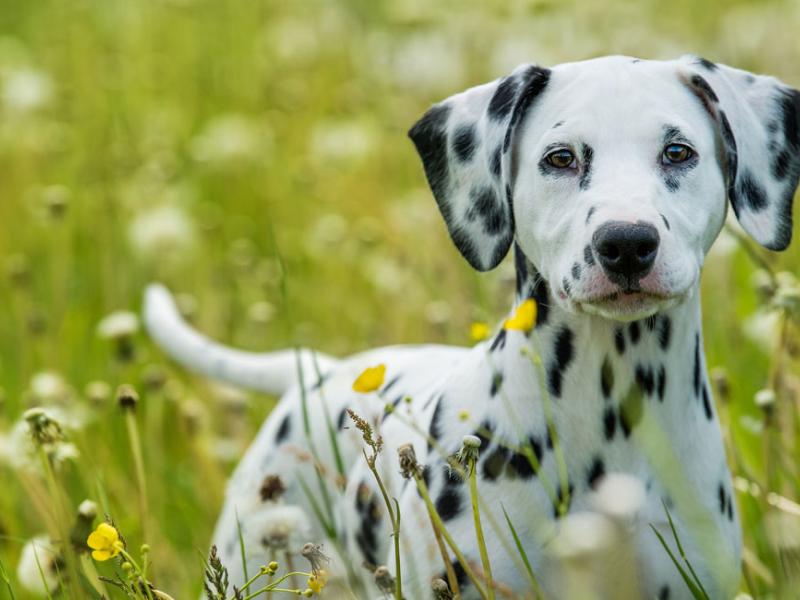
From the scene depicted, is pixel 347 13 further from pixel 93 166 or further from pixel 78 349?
pixel 78 349

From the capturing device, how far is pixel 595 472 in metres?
3.01

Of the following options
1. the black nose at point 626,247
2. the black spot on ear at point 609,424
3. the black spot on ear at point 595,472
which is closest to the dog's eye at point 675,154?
the black nose at point 626,247

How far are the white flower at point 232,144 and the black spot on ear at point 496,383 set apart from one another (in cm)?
472

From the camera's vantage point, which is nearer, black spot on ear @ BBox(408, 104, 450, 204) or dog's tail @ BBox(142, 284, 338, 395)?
black spot on ear @ BBox(408, 104, 450, 204)

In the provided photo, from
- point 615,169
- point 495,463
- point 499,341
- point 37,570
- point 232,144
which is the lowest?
point 37,570

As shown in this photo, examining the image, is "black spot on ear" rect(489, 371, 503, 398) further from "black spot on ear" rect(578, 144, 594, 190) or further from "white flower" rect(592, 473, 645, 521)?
"black spot on ear" rect(578, 144, 594, 190)

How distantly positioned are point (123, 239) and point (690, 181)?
437 cm

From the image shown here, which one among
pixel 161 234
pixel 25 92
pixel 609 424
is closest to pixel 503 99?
pixel 609 424

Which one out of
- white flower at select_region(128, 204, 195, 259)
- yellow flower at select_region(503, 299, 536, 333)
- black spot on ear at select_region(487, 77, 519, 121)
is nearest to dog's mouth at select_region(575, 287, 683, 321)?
yellow flower at select_region(503, 299, 536, 333)

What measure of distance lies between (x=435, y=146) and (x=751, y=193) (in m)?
0.79

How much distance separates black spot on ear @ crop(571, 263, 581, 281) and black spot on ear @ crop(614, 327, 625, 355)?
337 millimetres

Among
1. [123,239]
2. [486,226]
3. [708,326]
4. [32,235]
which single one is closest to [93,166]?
[32,235]

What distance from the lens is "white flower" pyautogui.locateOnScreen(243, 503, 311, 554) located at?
3020 millimetres

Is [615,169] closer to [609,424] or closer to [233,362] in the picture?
[609,424]
